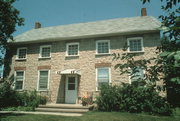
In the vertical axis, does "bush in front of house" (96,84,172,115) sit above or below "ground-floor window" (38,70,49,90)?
below

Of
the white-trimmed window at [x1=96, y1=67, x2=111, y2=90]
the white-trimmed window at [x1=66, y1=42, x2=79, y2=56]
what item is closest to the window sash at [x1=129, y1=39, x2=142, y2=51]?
the white-trimmed window at [x1=96, y1=67, x2=111, y2=90]

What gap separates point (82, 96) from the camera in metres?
12.7

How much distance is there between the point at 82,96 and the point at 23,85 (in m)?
6.26

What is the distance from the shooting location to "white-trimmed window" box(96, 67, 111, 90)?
12.6 meters

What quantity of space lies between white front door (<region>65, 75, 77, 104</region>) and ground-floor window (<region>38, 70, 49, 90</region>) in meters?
2.12

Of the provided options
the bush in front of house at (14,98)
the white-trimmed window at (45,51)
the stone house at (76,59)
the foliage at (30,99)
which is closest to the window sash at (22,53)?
the stone house at (76,59)

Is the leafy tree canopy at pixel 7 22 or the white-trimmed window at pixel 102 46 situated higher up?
the leafy tree canopy at pixel 7 22

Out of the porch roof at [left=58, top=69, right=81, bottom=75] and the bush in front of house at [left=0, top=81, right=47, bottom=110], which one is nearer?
the porch roof at [left=58, top=69, right=81, bottom=75]

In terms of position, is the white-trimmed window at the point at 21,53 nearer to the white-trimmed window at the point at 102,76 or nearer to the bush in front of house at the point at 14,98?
the bush in front of house at the point at 14,98

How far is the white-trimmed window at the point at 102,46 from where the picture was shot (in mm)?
13266

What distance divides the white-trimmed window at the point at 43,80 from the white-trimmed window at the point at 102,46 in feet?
17.5

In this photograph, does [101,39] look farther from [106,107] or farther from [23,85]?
[23,85]

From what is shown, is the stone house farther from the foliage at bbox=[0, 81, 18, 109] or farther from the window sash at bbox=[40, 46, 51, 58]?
the foliage at bbox=[0, 81, 18, 109]

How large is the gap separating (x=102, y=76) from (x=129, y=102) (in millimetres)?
3476
